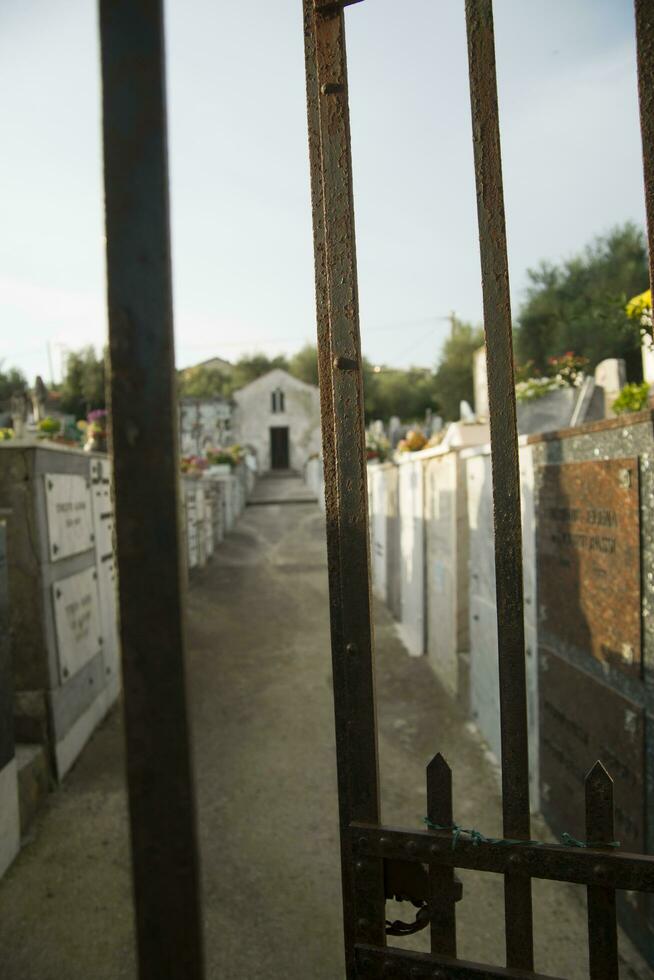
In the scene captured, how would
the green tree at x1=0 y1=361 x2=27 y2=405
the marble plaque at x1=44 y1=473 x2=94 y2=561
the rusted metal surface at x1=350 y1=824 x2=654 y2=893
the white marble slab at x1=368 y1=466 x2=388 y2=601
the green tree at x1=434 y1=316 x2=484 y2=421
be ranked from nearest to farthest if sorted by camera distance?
1. the rusted metal surface at x1=350 y1=824 x2=654 y2=893
2. the marble plaque at x1=44 y1=473 x2=94 y2=561
3. the white marble slab at x1=368 y1=466 x2=388 y2=601
4. the green tree at x1=434 y1=316 x2=484 y2=421
5. the green tree at x1=0 y1=361 x2=27 y2=405

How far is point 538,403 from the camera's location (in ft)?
21.9

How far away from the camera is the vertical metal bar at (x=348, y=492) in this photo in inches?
55.2

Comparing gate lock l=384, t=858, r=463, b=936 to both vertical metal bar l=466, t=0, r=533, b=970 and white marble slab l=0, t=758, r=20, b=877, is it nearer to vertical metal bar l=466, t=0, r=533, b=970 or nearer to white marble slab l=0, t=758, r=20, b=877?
vertical metal bar l=466, t=0, r=533, b=970

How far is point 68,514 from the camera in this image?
14.6 feet

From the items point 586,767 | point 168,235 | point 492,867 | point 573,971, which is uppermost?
point 168,235

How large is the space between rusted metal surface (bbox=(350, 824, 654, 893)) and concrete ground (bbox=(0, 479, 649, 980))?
1.38m

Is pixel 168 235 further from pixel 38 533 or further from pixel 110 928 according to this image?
pixel 38 533

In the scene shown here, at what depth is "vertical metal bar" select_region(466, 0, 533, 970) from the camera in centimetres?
133

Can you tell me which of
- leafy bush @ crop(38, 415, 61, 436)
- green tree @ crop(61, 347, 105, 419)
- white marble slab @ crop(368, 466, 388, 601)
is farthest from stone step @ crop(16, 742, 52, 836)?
green tree @ crop(61, 347, 105, 419)

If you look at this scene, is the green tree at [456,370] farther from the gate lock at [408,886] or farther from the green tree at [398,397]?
the gate lock at [408,886]

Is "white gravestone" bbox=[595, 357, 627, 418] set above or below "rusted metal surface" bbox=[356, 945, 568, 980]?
above

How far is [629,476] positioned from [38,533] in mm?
3075

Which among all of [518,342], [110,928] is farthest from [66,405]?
[110,928]

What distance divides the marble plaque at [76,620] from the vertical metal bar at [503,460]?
10.9ft
